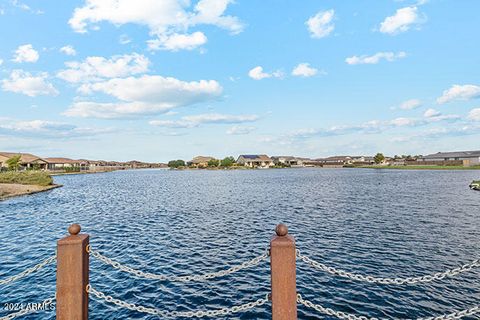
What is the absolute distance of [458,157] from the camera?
143 metres

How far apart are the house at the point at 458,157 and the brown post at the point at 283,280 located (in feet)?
539

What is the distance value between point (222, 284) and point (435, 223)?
19.5m

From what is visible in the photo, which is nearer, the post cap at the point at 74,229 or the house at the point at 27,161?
the post cap at the point at 74,229

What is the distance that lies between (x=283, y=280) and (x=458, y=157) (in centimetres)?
17606

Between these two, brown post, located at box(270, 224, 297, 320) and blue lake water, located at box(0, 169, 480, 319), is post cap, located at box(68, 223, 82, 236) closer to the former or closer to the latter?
brown post, located at box(270, 224, 297, 320)

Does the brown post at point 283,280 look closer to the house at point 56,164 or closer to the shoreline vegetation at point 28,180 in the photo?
the shoreline vegetation at point 28,180

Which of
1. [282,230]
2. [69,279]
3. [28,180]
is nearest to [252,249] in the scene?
[282,230]

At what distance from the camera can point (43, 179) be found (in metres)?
58.4

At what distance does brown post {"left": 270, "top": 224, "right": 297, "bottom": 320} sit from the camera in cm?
452

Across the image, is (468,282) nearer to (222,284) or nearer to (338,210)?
(222,284)

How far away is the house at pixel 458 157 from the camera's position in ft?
447

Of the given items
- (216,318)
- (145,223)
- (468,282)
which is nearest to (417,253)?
(468,282)

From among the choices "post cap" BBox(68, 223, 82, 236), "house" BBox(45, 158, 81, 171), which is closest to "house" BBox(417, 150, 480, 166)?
"post cap" BBox(68, 223, 82, 236)

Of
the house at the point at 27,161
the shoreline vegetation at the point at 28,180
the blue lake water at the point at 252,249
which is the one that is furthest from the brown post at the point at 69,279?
the house at the point at 27,161
